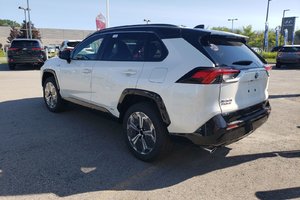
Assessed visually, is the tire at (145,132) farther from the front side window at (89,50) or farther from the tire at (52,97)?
the tire at (52,97)

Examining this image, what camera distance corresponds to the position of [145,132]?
4062 mm

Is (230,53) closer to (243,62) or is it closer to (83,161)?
(243,62)

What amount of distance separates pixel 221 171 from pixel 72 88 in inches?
126

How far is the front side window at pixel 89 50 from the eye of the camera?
5.04 metres

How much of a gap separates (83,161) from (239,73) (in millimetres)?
2394

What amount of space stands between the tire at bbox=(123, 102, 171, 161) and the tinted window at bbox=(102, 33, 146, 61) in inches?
28.8

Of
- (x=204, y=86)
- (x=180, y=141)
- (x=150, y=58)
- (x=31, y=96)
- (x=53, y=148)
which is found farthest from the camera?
(x=31, y=96)

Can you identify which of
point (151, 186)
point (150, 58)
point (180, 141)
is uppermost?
point (150, 58)

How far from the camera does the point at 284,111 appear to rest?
716 centimetres

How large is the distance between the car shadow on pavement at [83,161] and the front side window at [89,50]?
4.39 ft

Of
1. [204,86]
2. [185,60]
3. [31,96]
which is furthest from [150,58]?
[31,96]

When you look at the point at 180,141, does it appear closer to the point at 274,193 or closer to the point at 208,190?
the point at 208,190

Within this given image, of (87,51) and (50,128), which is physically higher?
(87,51)

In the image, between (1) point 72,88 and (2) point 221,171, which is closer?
(2) point 221,171
